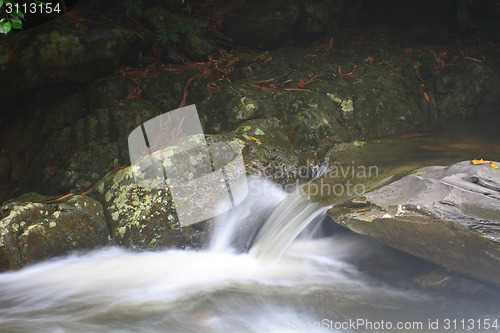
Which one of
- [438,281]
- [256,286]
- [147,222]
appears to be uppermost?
[147,222]

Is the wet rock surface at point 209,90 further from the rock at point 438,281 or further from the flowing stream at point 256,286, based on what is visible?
the rock at point 438,281

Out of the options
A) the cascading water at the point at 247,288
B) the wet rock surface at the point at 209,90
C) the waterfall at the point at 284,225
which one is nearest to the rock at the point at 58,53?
the wet rock surface at the point at 209,90

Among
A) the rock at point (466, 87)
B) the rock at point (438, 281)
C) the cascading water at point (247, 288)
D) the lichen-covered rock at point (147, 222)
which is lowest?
the rock at point (438, 281)

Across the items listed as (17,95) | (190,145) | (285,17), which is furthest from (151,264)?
(285,17)

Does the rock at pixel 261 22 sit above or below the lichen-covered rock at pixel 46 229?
above

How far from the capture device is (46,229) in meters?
3.25

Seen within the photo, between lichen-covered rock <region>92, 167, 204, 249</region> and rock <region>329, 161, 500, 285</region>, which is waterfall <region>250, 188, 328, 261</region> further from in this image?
lichen-covered rock <region>92, 167, 204, 249</region>

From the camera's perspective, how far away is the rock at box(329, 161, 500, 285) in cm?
259

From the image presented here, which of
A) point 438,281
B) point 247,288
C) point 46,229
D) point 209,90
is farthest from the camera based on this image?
point 209,90

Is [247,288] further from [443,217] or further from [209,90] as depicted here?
[209,90]

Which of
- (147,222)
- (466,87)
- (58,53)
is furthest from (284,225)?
(466,87)

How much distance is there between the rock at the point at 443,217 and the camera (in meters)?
2.59

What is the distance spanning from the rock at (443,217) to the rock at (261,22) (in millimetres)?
3759

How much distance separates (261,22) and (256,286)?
172 inches
